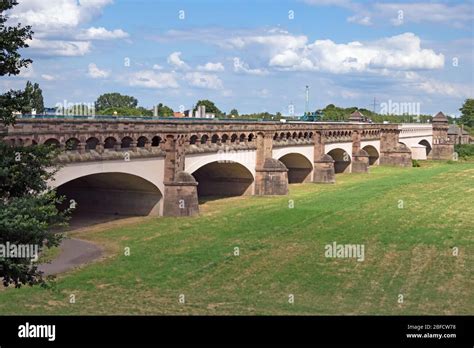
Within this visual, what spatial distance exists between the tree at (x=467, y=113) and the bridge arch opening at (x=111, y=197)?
14199 centimetres

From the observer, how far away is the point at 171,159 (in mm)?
41656

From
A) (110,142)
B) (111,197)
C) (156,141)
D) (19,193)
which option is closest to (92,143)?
(110,142)

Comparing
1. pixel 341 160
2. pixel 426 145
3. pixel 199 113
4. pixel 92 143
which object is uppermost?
pixel 199 113

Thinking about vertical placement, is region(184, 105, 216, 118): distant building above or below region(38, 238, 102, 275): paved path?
above

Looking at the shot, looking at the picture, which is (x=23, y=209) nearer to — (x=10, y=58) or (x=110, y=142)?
(x=10, y=58)

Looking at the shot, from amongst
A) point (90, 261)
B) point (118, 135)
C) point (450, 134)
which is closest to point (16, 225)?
point (90, 261)

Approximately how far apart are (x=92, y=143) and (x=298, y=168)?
33117mm

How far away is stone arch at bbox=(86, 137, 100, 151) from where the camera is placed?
35.6 meters

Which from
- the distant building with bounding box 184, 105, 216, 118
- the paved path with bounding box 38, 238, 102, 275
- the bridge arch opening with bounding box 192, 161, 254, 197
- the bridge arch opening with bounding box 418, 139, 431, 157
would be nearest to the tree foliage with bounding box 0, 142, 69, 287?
the paved path with bounding box 38, 238, 102, 275

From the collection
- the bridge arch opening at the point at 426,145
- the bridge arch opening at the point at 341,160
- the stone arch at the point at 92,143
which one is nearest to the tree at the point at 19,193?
the stone arch at the point at 92,143

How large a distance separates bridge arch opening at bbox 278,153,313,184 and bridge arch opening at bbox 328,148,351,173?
10.1 meters

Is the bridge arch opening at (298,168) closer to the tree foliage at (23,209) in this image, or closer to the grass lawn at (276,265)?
the grass lawn at (276,265)

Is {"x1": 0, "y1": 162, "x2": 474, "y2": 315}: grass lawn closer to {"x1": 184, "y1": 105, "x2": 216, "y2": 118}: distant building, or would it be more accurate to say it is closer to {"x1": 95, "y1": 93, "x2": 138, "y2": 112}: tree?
{"x1": 184, "y1": 105, "x2": 216, "y2": 118}: distant building

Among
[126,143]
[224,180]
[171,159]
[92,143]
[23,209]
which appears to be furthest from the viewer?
[224,180]
